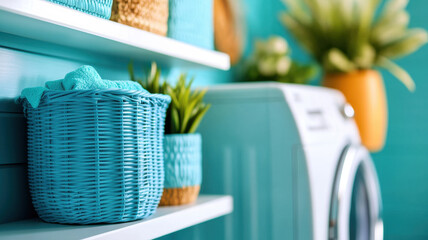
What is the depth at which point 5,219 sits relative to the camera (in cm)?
97

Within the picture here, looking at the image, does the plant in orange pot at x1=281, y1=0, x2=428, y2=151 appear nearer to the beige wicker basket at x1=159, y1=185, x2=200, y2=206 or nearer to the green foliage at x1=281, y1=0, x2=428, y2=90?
the green foliage at x1=281, y1=0, x2=428, y2=90

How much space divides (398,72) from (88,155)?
187 cm

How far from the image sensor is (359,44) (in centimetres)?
212

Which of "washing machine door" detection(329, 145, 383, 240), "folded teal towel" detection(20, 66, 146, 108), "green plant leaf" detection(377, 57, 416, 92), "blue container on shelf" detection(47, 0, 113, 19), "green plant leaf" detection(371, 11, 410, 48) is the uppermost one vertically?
"green plant leaf" detection(371, 11, 410, 48)

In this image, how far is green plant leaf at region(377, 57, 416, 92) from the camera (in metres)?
2.17

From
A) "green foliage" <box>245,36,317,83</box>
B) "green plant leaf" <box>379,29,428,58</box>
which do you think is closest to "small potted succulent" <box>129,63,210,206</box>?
"green foliage" <box>245,36,317,83</box>

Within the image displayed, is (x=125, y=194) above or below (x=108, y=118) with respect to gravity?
below

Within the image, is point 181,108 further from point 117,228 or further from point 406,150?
point 406,150

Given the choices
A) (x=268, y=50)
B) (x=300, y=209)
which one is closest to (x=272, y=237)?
(x=300, y=209)

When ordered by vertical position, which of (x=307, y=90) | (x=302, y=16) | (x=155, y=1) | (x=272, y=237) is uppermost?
(x=302, y=16)

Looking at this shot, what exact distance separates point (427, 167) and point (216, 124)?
1449 mm

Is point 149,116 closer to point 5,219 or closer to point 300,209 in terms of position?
point 5,219

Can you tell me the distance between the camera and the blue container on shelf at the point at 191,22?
3.94 feet

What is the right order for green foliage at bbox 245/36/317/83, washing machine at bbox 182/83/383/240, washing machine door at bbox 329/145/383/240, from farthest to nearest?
green foliage at bbox 245/36/317/83
washing machine door at bbox 329/145/383/240
washing machine at bbox 182/83/383/240
